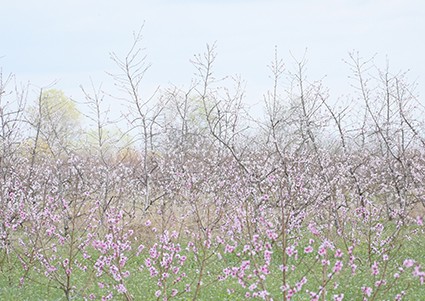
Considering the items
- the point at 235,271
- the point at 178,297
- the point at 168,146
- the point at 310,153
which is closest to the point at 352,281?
the point at 178,297

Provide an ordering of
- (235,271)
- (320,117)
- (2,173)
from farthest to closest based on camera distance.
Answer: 1. (320,117)
2. (2,173)
3. (235,271)

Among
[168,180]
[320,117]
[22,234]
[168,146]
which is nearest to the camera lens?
[22,234]

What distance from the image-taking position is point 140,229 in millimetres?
17141

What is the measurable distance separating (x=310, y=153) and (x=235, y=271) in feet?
42.6

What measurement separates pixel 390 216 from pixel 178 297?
10316 millimetres

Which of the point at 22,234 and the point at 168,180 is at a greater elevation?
the point at 168,180

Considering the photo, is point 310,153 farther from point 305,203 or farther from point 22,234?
point 22,234

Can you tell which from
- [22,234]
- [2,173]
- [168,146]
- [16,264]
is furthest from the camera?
[168,146]

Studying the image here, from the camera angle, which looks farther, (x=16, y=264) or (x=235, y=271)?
(x=16, y=264)

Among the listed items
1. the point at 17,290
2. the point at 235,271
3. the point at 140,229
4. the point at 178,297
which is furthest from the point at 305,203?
the point at 235,271

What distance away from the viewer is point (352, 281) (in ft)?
35.8

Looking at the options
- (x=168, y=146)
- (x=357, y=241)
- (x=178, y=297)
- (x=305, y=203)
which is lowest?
(x=178, y=297)

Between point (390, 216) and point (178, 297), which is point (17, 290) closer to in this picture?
point (178, 297)

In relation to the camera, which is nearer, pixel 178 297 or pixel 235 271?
pixel 235 271
